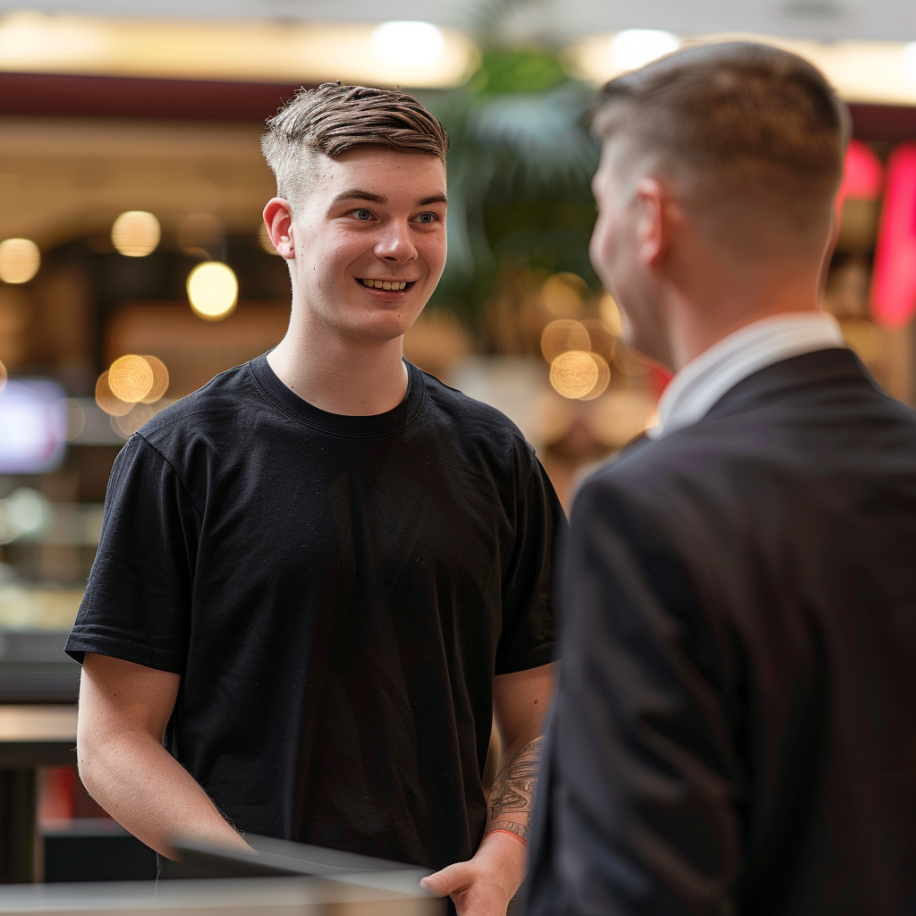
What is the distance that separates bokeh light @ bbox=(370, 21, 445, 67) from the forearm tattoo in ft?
13.4

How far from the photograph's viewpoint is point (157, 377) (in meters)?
5.48

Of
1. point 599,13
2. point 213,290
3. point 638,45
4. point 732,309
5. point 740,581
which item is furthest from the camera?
point 213,290

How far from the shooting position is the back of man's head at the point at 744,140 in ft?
2.68

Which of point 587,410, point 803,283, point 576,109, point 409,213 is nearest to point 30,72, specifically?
point 576,109

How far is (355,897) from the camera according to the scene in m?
0.59

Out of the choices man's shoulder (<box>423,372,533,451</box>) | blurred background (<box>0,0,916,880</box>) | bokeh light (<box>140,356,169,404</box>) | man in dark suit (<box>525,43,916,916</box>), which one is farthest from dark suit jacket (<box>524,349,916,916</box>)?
bokeh light (<box>140,356,169,404</box>)

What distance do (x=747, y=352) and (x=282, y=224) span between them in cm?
70

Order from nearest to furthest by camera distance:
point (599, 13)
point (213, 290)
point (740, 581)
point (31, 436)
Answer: point (740, 581) < point (31, 436) < point (599, 13) < point (213, 290)

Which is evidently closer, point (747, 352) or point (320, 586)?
point (747, 352)

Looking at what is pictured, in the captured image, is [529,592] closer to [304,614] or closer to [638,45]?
[304,614]

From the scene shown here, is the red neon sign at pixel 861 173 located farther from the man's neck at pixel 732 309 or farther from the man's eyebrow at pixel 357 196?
the man's neck at pixel 732 309

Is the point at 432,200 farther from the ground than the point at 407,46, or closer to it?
closer to it

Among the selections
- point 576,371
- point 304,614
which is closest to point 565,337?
point 576,371

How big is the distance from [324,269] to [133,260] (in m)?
4.53
